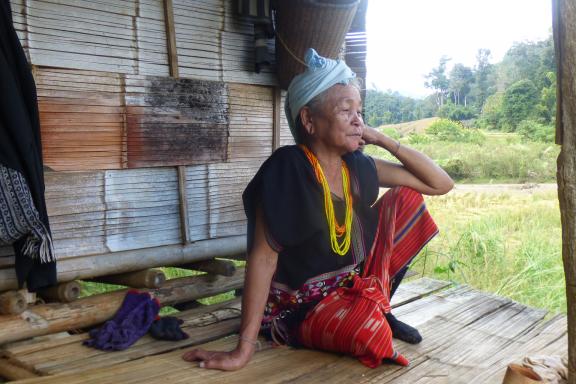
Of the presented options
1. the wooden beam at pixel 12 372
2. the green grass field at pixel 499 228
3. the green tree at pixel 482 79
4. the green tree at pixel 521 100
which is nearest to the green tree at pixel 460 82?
the green tree at pixel 482 79

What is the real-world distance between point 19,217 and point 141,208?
0.89 metres

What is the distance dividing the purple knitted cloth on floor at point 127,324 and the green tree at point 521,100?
42.6 feet

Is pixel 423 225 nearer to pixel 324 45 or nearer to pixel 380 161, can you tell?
pixel 380 161

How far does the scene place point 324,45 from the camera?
3.61 m

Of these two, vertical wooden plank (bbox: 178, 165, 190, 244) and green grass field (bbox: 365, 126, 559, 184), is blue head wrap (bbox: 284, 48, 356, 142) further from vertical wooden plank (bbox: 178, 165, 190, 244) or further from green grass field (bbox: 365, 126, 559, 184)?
green grass field (bbox: 365, 126, 559, 184)

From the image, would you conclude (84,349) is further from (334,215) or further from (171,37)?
(171,37)

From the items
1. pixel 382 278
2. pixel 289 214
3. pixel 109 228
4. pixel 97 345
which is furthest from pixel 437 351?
pixel 109 228

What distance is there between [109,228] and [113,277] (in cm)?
36

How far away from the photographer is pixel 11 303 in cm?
288

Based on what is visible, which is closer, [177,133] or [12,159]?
[12,159]

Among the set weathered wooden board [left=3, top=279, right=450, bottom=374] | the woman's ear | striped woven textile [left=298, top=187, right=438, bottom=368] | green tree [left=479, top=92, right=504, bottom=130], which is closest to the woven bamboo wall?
weathered wooden board [left=3, top=279, right=450, bottom=374]

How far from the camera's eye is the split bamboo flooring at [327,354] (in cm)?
252

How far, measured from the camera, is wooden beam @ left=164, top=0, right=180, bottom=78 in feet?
11.5

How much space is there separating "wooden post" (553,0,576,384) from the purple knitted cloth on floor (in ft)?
6.64
